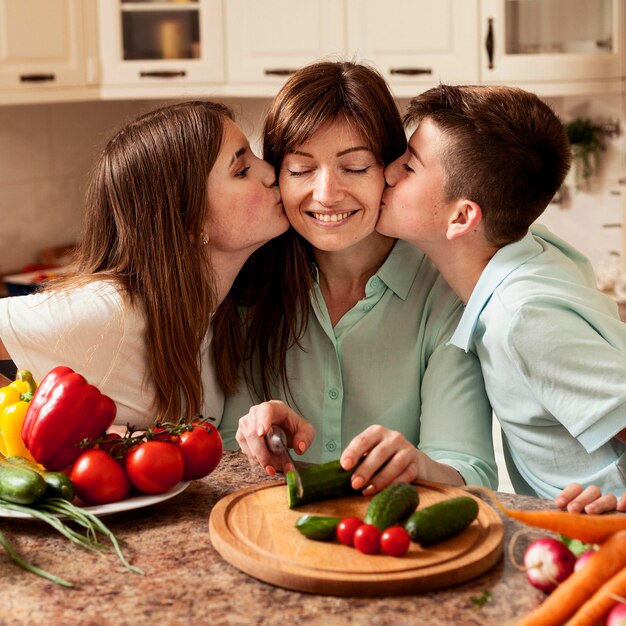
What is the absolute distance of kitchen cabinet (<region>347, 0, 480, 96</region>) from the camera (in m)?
3.11

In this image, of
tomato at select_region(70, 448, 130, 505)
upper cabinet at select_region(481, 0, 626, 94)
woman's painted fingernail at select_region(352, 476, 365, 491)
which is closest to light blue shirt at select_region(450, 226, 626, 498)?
woman's painted fingernail at select_region(352, 476, 365, 491)

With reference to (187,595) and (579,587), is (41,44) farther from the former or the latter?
(579,587)

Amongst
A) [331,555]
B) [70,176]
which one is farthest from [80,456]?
[70,176]

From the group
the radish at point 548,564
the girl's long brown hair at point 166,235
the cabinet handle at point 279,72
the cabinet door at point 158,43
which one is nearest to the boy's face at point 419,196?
the girl's long brown hair at point 166,235

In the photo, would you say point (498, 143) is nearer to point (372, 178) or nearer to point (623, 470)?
point (372, 178)

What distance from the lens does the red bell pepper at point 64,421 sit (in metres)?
1.27

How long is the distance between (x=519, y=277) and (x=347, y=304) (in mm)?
381

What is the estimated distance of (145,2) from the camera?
3480mm

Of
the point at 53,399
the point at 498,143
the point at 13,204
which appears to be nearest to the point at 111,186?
the point at 53,399

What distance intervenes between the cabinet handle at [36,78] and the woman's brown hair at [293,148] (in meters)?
1.78

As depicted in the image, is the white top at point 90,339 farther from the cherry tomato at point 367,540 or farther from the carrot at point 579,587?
the carrot at point 579,587

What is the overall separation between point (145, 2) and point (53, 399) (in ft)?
8.23

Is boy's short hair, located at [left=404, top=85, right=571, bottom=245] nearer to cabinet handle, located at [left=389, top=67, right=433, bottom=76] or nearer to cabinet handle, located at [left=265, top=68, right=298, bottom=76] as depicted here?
cabinet handle, located at [left=389, top=67, right=433, bottom=76]

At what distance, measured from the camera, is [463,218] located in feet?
5.55
